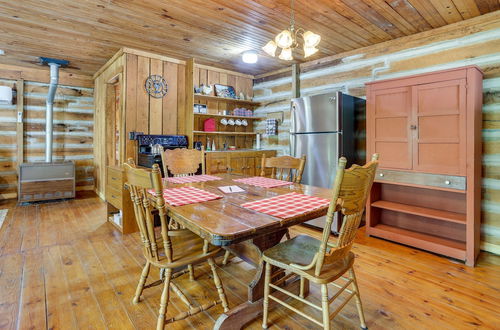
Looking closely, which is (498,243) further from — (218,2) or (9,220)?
(9,220)

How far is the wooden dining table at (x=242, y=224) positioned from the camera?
3.80 ft

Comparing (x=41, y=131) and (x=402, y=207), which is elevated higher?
(x=41, y=131)

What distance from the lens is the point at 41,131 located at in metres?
5.06

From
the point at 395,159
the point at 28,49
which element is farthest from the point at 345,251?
the point at 28,49

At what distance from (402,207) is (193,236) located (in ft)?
7.60

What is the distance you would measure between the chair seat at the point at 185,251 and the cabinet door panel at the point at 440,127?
2.25 meters

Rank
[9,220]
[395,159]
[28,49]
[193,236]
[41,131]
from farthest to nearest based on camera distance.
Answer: [41,131] < [28,49] < [9,220] < [395,159] < [193,236]

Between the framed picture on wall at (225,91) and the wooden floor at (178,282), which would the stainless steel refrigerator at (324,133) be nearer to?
the wooden floor at (178,282)

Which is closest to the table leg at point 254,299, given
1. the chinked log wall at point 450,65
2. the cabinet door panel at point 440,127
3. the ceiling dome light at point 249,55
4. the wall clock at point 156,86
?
the cabinet door panel at point 440,127

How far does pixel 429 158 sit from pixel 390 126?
1.65 ft

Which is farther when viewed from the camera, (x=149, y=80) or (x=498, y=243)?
(x=149, y=80)

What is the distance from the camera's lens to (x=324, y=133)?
3.34 m

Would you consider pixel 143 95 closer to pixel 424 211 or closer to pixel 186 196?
pixel 186 196

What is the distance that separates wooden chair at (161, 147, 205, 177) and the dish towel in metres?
2.18
